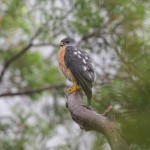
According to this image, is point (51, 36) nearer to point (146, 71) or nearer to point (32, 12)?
point (32, 12)

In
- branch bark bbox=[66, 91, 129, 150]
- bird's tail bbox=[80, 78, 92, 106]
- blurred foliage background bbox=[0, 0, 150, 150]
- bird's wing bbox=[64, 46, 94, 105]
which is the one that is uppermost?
blurred foliage background bbox=[0, 0, 150, 150]

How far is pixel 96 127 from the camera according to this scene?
2.67m

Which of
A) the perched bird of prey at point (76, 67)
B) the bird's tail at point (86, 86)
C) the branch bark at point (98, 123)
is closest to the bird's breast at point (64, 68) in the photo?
the perched bird of prey at point (76, 67)

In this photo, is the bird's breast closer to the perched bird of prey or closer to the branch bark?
the perched bird of prey

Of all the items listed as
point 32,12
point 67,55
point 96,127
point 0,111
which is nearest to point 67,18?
point 32,12

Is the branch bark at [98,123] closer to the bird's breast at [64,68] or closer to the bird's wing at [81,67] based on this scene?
the bird's wing at [81,67]

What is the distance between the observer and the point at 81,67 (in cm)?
488

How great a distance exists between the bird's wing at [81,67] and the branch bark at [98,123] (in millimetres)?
918

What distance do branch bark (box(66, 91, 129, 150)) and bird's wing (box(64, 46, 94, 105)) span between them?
92 centimetres

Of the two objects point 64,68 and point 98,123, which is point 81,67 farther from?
point 98,123

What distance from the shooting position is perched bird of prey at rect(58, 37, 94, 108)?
4629mm

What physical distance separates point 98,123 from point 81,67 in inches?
87.9

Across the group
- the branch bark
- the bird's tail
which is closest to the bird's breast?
the bird's tail

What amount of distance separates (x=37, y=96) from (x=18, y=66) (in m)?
0.74
